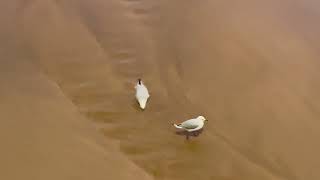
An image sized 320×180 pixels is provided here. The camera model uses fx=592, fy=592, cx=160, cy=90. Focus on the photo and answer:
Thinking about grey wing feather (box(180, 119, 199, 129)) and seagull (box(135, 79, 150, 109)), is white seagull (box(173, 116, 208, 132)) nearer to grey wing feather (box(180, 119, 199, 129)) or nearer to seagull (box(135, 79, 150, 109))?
grey wing feather (box(180, 119, 199, 129))

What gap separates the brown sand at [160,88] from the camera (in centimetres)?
125

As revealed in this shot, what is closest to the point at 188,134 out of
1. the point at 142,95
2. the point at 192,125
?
the point at 192,125

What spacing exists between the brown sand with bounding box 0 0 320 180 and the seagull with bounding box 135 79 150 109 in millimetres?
17

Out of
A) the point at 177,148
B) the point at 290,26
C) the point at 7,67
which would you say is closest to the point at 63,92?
the point at 7,67

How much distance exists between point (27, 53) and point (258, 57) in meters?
Answer: 0.60

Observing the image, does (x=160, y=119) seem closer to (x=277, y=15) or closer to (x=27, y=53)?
(x=27, y=53)

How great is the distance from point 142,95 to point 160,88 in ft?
0.24

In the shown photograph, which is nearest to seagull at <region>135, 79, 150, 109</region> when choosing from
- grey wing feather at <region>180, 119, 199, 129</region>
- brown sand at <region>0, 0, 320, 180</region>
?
brown sand at <region>0, 0, 320, 180</region>

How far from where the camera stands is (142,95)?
1.37m

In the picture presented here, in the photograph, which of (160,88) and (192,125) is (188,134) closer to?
(192,125)

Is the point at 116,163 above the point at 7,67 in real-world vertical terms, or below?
below

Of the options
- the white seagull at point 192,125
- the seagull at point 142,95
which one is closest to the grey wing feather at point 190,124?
the white seagull at point 192,125

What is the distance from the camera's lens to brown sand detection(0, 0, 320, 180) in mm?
1248

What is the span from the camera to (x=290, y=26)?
1.64m
